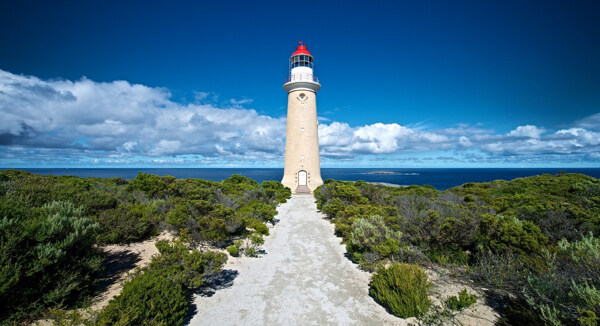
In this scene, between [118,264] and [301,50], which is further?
[301,50]

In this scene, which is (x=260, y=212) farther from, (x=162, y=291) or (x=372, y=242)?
(x=162, y=291)

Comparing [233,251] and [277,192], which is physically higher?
[277,192]

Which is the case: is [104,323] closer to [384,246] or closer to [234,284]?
[234,284]

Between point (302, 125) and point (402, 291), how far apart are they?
57.5ft

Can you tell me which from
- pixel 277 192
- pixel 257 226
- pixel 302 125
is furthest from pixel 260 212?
pixel 302 125

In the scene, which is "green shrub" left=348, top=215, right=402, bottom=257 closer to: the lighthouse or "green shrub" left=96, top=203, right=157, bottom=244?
"green shrub" left=96, top=203, right=157, bottom=244

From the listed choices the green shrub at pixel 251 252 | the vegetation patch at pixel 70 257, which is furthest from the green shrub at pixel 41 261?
the green shrub at pixel 251 252

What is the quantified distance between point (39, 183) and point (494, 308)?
37.7ft

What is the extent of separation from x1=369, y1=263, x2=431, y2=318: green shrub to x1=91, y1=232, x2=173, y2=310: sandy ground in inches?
197

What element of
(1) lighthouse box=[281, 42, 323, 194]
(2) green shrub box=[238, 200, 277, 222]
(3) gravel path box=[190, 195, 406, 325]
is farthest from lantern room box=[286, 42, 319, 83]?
(3) gravel path box=[190, 195, 406, 325]

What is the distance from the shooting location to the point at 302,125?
21.1 m

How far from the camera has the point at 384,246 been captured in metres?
6.55

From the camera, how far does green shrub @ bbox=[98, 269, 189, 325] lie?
344 centimetres

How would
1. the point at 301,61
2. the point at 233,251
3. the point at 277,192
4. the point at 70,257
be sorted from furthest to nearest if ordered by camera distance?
the point at 301,61 → the point at 277,192 → the point at 233,251 → the point at 70,257
